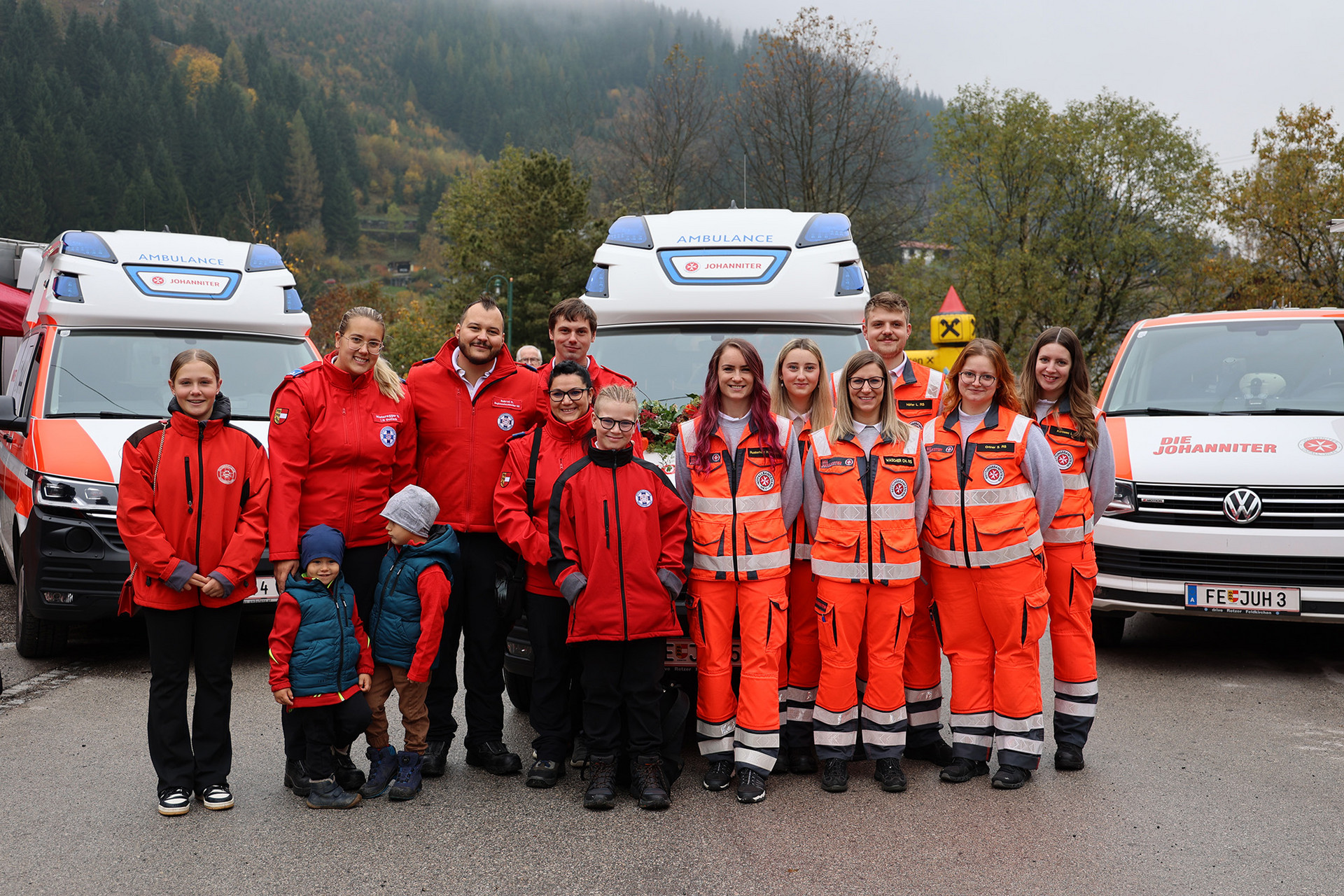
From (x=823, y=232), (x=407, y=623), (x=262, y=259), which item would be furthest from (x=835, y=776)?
(x=262, y=259)

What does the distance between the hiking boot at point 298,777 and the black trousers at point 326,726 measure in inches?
3.2

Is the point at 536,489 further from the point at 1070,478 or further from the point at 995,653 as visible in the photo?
the point at 1070,478

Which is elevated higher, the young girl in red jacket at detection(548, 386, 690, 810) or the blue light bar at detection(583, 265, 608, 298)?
the blue light bar at detection(583, 265, 608, 298)

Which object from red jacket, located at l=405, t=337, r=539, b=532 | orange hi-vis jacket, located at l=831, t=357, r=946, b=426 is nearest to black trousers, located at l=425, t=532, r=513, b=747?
red jacket, located at l=405, t=337, r=539, b=532

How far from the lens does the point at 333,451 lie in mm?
4676

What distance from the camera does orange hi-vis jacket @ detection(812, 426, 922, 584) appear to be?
4.60 m

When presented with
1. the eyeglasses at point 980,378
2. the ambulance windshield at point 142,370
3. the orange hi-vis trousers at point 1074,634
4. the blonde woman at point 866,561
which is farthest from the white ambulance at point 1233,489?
the ambulance windshield at point 142,370

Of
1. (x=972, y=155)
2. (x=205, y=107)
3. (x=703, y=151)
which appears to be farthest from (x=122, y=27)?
(x=972, y=155)

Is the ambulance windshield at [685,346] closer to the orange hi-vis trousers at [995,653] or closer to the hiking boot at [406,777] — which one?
the orange hi-vis trousers at [995,653]

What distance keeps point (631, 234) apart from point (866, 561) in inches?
118

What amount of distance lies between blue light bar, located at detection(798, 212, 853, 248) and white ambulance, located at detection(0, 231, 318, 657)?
12.3 feet

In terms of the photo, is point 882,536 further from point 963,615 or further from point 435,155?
point 435,155

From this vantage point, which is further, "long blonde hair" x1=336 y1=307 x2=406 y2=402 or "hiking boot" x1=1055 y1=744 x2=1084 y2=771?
"hiking boot" x1=1055 y1=744 x2=1084 y2=771

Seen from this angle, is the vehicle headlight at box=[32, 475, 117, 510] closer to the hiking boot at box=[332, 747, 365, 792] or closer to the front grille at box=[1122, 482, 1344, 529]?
the hiking boot at box=[332, 747, 365, 792]
